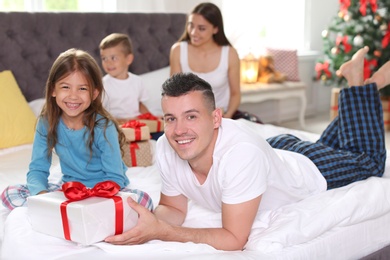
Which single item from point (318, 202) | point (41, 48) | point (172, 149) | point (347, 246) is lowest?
point (347, 246)

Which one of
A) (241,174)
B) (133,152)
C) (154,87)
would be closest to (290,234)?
(241,174)

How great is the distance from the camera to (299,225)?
2023 mm

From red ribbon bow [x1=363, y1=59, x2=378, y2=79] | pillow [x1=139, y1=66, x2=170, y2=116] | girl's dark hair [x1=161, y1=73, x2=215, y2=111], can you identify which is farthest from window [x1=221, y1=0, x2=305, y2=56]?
girl's dark hair [x1=161, y1=73, x2=215, y2=111]

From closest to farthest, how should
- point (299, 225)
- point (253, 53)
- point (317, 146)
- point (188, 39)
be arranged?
1. point (299, 225)
2. point (317, 146)
3. point (188, 39)
4. point (253, 53)

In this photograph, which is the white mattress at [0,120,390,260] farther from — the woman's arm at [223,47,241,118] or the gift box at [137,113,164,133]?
the woman's arm at [223,47,241,118]

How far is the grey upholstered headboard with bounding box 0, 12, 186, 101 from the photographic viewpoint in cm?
370

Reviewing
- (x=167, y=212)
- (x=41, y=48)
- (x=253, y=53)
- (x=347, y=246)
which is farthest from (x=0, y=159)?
(x=253, y=53)

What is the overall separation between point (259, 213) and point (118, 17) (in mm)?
2482

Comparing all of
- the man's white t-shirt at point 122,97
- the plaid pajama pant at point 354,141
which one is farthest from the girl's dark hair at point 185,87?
the man's white t-shirt at point 122,97

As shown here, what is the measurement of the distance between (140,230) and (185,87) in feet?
1.53

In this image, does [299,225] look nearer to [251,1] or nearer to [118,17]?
[118,17]

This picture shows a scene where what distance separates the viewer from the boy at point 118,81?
362 cm

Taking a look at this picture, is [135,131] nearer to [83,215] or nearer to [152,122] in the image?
[152,122]

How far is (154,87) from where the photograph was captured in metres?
4.14
